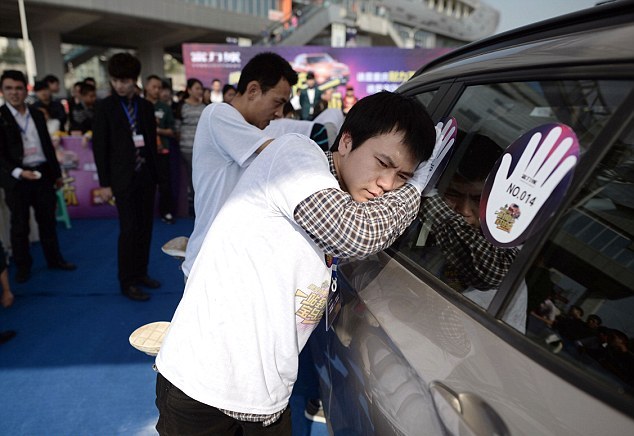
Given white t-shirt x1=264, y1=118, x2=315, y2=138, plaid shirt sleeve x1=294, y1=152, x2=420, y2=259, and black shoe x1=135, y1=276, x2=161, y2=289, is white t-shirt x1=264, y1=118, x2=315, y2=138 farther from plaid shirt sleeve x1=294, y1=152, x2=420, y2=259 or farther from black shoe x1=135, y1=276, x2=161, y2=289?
black shoe x1=135, y1=276, x2=161, y2=289

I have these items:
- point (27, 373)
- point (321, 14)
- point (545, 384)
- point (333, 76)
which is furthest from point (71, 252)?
point (321, 14)

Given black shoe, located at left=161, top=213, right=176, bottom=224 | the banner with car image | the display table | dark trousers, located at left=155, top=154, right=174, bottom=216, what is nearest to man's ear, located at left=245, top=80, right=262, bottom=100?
dark trousers, located at left=155, top=154, right=174, bottom=216

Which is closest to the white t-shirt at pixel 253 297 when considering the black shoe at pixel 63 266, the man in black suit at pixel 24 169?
the man in black suit at pixel 24 169

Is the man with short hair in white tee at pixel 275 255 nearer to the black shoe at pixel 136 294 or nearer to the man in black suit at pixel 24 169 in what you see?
A: the black shoe at pixel 136 294

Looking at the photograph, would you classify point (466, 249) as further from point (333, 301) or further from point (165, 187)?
point (165, 187)

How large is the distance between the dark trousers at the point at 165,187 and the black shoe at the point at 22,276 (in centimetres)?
217

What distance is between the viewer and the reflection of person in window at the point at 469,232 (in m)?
1.02

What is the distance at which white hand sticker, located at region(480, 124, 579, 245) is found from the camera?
84 cm

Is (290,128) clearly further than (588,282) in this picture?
Yes

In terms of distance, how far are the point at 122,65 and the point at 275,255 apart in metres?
2.90

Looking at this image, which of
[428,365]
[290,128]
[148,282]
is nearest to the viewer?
[428,365]

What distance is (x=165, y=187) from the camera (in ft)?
19.6

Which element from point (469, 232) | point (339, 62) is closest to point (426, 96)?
point (469, 232)

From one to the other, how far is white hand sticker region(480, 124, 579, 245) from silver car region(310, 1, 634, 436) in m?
0.03
